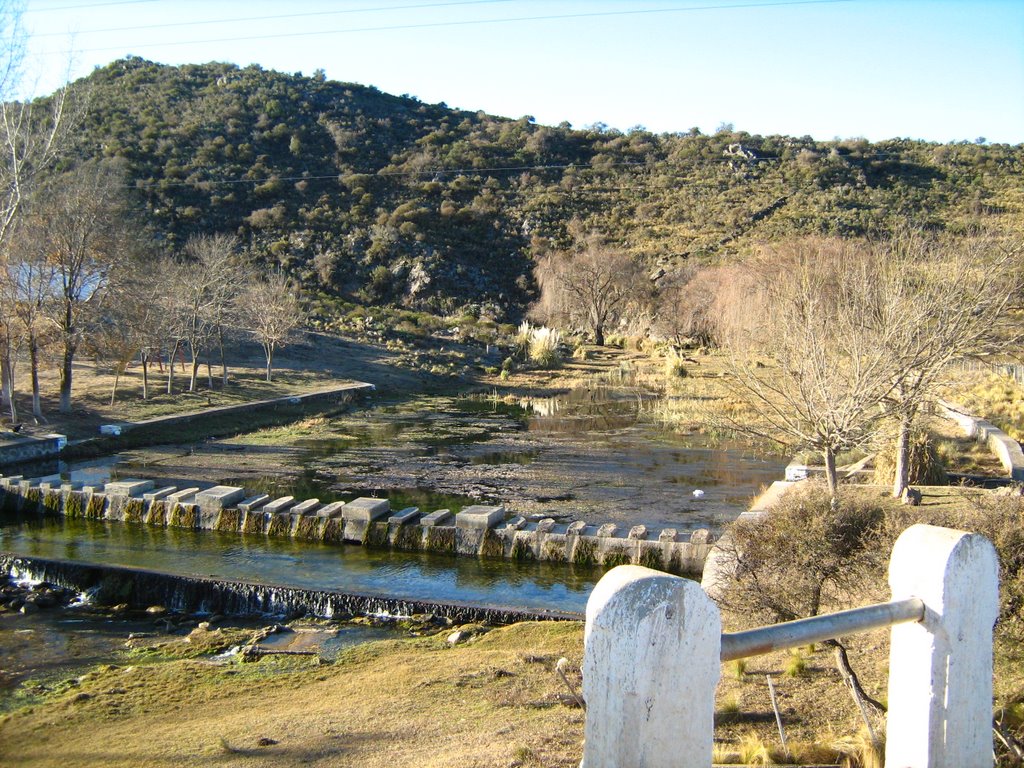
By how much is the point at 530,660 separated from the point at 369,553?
5.51m

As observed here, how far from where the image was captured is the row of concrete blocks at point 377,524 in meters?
12.1

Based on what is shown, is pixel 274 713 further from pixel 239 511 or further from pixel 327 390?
pixel 327 390

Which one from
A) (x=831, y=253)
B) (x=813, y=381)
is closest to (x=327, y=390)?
(x=831, y=253)

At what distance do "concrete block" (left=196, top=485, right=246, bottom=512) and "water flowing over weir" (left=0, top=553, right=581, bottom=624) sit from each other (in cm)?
265

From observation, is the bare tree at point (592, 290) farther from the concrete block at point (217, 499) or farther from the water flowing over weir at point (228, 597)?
the water flowing over weir at point (228, 597)

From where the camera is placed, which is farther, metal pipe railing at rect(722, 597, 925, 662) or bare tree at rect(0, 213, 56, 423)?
bare tree at rect(0, 213, 56, 423)

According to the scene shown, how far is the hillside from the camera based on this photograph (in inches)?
2344

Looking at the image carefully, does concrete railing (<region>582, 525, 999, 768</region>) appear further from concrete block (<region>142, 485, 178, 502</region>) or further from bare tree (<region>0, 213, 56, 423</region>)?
bare tree (<region>0, 213, 56, 423</region>)

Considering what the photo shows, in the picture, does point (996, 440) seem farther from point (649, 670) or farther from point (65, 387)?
point (65, 387)

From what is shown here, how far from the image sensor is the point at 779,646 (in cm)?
302

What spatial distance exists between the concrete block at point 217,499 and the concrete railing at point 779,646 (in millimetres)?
12552

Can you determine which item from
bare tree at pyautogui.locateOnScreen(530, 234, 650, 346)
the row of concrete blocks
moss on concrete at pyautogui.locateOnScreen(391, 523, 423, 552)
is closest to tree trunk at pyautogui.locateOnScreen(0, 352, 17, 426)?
the row of concrete blocks

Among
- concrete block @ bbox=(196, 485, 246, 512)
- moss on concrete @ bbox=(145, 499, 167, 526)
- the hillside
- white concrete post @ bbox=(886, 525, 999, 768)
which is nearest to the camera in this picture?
white concrete post @ bbox=(886, 525, 999, 768)

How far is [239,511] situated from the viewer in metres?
14.2
